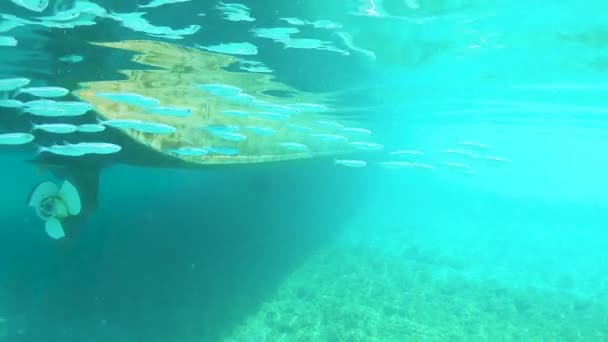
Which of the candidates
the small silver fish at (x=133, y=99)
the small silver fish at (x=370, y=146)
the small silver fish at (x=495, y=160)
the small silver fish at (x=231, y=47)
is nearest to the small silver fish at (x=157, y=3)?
the small silver fish at (x=133, y=99)

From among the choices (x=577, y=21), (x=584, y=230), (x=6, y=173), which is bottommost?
(x=584, y=230)

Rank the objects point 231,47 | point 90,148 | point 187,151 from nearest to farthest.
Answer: point 90,148, point 187,151, point 231,47

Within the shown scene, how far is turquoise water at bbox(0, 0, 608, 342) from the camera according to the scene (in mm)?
11711

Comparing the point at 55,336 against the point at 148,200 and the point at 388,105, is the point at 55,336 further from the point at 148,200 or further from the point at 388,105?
the point at 388,105

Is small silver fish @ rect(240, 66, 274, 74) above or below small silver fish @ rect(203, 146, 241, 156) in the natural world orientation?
above

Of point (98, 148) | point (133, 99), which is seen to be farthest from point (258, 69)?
point (98, 148)

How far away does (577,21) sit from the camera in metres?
11.7

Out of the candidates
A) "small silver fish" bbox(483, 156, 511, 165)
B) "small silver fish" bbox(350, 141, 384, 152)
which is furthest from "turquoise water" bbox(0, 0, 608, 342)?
"small silver fish" bbox(350, 141, 384, 152)

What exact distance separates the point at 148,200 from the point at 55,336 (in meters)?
15.2

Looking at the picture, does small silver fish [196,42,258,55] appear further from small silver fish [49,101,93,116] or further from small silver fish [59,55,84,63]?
small silver fish [49,101,93,116]

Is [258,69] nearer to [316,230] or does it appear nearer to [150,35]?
[150,35]

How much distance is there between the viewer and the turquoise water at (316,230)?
1171 cm

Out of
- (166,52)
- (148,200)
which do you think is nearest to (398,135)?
(148,200)

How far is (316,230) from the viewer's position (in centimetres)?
2392
